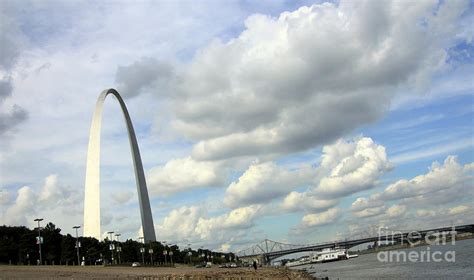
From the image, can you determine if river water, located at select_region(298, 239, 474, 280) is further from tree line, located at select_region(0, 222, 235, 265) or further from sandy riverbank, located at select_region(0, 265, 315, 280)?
tree line, located at select_region(0, 222, 235, 265)

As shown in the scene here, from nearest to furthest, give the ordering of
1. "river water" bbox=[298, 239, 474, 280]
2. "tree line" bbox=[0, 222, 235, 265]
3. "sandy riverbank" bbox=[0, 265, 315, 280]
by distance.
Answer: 1. "sandy riverbank" bbox=[0, 265, 315, 280]
2. "river water" bbox=[298, 239, 474, 280]
3. "tree line" bbox=[0, 222, 235, 265]

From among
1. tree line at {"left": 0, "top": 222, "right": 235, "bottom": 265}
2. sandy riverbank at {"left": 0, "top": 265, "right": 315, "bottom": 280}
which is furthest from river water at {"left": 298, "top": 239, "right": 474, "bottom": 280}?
tree line at {"left": 0, "top": 222, "right": 235, "bottom": 265}

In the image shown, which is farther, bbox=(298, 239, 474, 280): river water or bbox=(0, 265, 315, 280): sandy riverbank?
bbox=(298, 239, 474, 280): river water

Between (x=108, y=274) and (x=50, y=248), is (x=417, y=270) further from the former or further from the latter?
(x=50, y=248)

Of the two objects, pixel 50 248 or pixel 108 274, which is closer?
pixel 108 274

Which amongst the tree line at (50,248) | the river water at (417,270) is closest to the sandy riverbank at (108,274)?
the river water at (417,270)

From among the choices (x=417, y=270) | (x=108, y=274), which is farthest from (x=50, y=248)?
(x=417, y=270)

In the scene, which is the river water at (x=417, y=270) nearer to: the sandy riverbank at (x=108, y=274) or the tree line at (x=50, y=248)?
the sandy riverbank at (x=108, y=274)

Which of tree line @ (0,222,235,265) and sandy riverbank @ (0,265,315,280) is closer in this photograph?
sandy riverbank @ (0,265,315,280)

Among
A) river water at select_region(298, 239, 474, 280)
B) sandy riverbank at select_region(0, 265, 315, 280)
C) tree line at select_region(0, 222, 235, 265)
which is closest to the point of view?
sandy riverbank at select_region(0, 265, 315, 280)

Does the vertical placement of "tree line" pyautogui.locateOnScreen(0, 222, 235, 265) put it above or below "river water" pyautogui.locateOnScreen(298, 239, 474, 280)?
above

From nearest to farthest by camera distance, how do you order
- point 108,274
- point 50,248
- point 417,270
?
1. point 108,274
2. point 417,270
3. point 50,248

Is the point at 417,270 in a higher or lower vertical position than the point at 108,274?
lower

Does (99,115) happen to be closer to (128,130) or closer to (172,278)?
(128,130)
